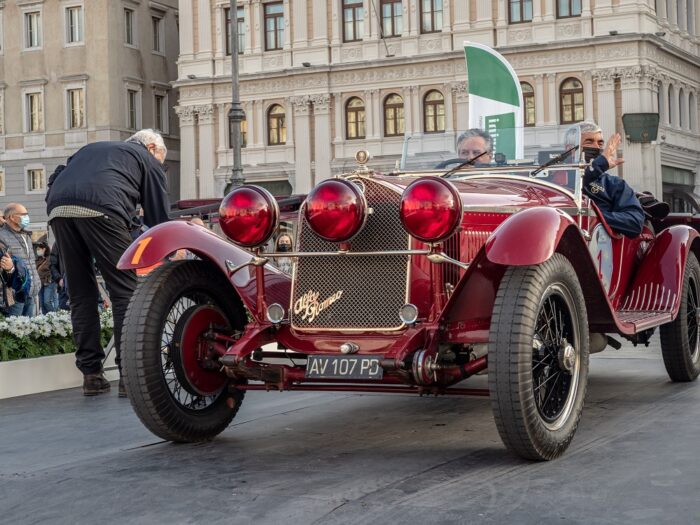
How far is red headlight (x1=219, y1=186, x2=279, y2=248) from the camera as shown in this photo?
586 centimetres

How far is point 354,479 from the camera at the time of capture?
4.88 metres

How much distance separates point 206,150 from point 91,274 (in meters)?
46.0

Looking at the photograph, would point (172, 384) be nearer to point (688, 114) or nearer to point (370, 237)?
point (370, 237)

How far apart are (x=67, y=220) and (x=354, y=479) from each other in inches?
142

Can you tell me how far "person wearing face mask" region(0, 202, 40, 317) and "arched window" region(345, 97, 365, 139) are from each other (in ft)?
125

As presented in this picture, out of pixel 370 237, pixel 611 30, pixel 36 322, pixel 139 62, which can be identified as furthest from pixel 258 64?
pixel 370 237

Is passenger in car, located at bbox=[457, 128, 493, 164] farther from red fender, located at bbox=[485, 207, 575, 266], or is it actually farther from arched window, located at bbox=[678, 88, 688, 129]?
arched window, located at bbox=[678, 88, 688, 129]

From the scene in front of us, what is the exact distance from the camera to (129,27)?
5425 centimetres

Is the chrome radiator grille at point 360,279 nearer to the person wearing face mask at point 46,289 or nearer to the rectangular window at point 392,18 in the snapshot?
the person wearing face mask at point 46,289

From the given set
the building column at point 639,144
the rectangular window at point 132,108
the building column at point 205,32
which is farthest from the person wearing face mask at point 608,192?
the rectangular window at point 132,108

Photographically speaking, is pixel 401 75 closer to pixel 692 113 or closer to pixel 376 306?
pixel 692 113

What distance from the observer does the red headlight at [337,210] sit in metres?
5.56

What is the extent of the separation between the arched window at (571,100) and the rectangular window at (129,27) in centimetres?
2041

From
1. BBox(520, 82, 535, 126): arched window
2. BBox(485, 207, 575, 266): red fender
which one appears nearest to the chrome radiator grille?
BBox(485, 207, 575, 266): red fender
